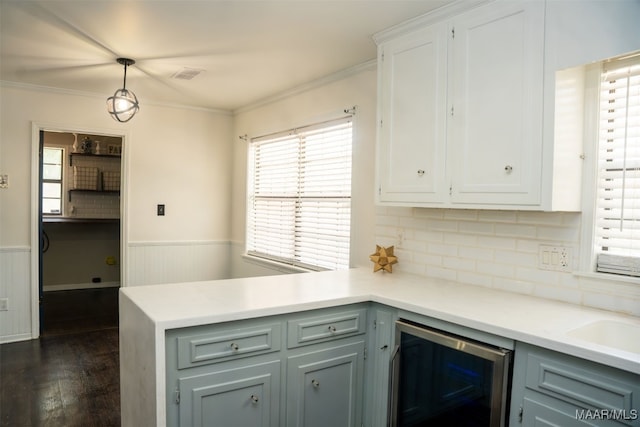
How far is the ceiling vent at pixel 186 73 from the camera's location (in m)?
3.44

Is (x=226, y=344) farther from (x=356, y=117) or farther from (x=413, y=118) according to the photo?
(x=356, y=117)

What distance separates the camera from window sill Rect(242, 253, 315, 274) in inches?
151

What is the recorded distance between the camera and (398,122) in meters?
2.48

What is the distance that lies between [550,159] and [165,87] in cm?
340

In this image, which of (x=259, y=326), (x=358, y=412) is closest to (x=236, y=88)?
(x=259, y=326)

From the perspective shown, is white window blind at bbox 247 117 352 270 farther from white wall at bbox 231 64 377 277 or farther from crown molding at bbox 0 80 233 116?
crown molding at bbox 0 80 233 116

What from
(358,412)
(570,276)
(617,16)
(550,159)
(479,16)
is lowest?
(358,412)

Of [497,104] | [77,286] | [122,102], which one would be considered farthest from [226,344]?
[77,286]

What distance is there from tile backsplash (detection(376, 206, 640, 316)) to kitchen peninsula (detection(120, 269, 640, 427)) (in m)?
0.07

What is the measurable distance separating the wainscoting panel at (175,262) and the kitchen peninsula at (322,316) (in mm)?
2625

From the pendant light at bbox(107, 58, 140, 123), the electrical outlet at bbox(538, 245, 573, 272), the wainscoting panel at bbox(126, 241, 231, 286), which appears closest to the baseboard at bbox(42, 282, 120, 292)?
the wainscoting panel at bbox(126, 241, 231, 286)

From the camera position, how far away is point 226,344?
1.75 meters

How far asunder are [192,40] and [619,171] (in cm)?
254

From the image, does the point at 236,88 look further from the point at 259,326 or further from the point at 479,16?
the point at 259,326
